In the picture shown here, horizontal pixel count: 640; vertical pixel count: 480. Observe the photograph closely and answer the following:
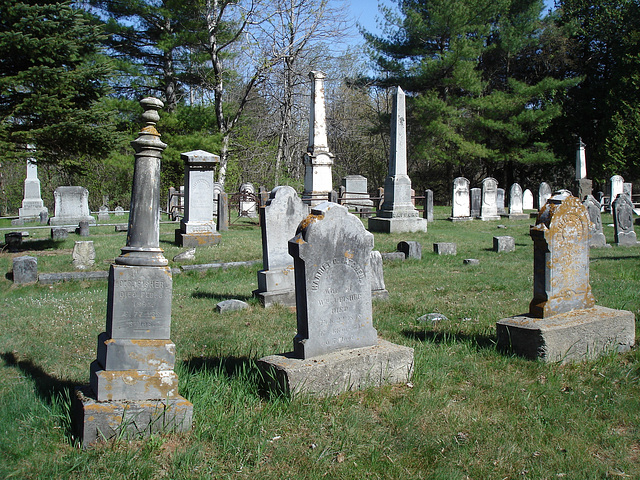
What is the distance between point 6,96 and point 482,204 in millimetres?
17944

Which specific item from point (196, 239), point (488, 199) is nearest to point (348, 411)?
point (196, 239)

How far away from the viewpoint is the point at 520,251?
13.2 meters

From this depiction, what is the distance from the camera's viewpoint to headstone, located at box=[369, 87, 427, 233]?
16.9 meters

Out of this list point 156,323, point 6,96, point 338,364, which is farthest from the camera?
point 6,96

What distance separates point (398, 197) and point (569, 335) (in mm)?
12515

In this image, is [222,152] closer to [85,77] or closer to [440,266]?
[85,77]

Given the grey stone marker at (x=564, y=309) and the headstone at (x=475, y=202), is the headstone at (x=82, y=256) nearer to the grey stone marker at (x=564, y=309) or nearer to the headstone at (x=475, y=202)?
the grey stone marker at (x=564, y=309)

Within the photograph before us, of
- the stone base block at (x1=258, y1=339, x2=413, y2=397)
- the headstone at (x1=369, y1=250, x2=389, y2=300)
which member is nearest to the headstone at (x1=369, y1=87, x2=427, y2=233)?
the headstone at (x1=369, y1=250, x2=389, y2=300)

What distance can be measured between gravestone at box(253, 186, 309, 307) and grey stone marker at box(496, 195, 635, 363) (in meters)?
3.56

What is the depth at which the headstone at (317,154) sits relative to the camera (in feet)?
62.7

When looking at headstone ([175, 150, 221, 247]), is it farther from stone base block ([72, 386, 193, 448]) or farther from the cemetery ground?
stone base block ([72, 386, 193, 448])

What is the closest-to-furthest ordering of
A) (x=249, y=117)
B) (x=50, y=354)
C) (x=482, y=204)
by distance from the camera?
(x=50, y=354)
(x=482, y=204)
(x=249, y=117)

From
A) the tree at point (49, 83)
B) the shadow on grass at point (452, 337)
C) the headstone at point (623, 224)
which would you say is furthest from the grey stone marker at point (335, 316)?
the headstone at point (623, 224)

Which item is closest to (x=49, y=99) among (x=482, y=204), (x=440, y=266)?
(x=440, y=266)
